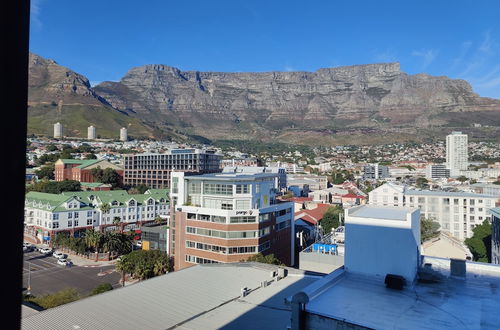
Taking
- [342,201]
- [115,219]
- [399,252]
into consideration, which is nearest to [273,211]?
[399,252]

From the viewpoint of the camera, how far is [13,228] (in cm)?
325

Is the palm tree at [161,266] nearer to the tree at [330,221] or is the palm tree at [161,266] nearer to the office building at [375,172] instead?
the tree at [330,221]

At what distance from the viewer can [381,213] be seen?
20.1 meters

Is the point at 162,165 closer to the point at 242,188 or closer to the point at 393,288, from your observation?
the point at 242,188

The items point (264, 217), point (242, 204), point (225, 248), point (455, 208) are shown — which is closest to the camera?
point (225, 248)

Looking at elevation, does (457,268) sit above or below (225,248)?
above

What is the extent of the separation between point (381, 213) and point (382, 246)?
11.2 feet

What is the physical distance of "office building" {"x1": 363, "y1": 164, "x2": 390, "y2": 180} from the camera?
6786 inches

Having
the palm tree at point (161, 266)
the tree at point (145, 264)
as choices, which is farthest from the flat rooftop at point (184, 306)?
the tree at point (145, 264)

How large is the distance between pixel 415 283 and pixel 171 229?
32967mm

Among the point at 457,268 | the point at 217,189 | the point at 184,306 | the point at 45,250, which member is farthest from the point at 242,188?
the point at 45,250

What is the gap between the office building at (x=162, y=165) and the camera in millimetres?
105000

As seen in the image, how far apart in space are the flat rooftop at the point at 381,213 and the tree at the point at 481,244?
38.5 m

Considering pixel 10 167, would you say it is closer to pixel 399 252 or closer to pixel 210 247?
pixel 399 252
